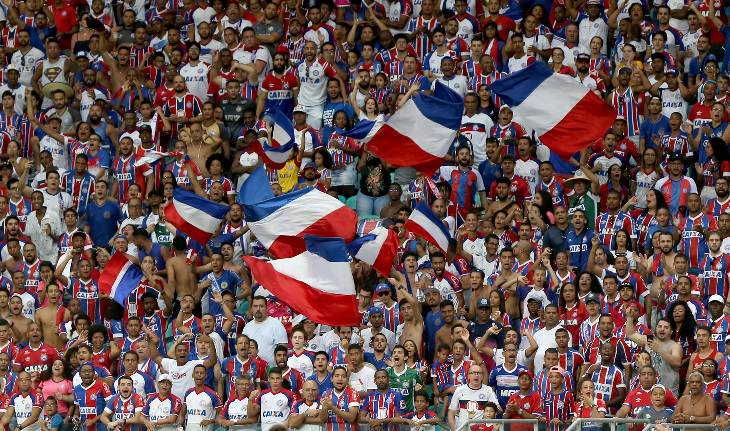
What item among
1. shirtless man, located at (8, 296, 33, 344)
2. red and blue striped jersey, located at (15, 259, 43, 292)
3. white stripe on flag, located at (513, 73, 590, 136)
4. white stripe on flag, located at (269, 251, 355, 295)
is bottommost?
shirtless man, located at (8, 296, 33, 344)

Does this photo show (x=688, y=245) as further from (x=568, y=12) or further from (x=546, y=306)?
(x=568, y=12)

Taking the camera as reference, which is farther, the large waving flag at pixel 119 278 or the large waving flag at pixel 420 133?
the large waving flag at pixel 119 278

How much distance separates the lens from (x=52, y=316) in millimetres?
22109

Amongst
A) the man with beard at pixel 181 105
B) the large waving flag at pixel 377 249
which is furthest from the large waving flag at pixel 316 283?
the man with beard at pixel 181 105

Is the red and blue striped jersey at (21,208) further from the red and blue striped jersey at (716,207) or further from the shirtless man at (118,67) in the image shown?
the red and blue striped jersey at (716,207)

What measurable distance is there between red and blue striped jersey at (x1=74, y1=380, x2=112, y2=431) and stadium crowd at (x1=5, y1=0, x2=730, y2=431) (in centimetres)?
2

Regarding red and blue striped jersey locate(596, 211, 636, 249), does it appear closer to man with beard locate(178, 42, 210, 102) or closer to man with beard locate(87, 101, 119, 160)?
man with beard locate(178, 42, 210, 102)

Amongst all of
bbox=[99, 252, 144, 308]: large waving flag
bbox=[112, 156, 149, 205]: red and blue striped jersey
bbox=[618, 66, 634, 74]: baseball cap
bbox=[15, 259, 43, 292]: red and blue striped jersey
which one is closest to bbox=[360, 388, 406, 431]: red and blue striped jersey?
bbox=[99, 252, 144, 308]: large waving flag

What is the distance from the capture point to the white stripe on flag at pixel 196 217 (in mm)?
21859

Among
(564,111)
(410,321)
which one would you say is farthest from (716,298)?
(410,321)

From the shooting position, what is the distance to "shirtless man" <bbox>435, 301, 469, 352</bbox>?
20250 millimetres

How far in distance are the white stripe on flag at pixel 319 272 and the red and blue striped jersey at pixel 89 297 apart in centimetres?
463

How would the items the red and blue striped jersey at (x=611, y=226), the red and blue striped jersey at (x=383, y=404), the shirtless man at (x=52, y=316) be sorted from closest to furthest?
the red and blue striped jersey at (x=383, y=404)
the red and blue striped jersey at (x=611, y=226)
the shirtless man at (x=52, y=316)

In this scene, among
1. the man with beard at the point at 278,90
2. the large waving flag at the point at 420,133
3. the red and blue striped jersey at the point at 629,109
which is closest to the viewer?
the large waving flag at the point at 420,133
